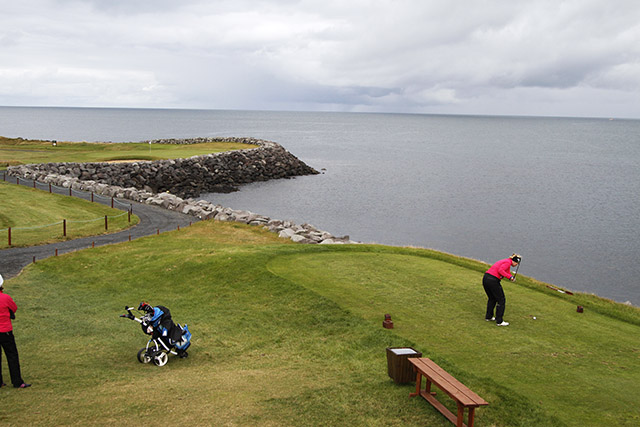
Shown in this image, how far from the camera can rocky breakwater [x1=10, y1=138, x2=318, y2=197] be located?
191 ft

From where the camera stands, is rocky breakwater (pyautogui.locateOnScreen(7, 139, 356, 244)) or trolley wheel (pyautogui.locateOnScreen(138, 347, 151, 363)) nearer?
trolley wheel (pyautogui.locateOnScreen(138, 347, 151, 363))

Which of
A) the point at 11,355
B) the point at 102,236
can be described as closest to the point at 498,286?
the point at 11,355

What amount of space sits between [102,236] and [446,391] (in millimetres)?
26590

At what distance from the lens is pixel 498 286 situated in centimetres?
1509

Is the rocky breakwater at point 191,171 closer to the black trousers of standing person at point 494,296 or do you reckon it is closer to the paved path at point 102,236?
the paved path at point 102,236

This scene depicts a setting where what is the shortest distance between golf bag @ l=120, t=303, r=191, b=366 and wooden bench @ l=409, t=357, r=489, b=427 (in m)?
5.80

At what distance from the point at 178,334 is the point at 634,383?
34.8ft

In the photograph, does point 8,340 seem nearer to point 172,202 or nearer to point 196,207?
point 196,207

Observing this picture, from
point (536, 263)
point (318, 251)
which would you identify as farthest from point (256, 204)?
point (318, 251)

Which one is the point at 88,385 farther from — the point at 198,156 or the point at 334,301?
the point at 198,156

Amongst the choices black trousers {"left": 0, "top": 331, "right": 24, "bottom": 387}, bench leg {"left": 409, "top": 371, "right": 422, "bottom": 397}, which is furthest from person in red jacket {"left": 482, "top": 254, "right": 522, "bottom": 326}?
black trousers {"left": 0, "top": 331, "right": 24, "bottom": 387}

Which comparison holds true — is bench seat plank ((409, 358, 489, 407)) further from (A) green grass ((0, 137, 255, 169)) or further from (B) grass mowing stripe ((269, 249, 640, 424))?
(A) green grass ((0, 137, 255, 169))

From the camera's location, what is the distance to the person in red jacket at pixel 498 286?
14930 mm

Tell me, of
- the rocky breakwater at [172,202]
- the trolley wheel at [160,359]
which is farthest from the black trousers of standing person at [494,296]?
the rocky breakwater at [172,202]
